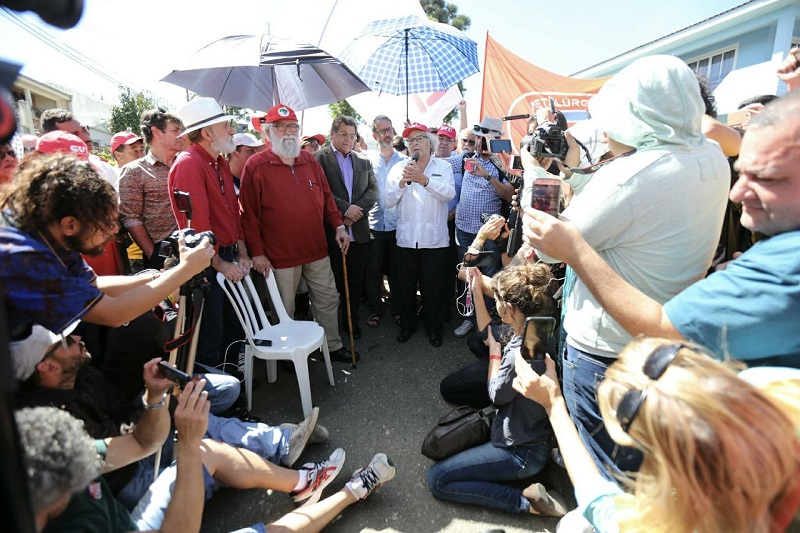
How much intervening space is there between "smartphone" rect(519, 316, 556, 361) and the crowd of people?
1.9 inches

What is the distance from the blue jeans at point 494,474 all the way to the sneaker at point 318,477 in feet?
1.85

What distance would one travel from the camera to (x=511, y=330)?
2420 mm

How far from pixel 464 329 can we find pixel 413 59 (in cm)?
363

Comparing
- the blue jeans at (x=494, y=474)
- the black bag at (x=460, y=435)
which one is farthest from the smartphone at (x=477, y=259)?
the blue jeans at (x=494, y=474)

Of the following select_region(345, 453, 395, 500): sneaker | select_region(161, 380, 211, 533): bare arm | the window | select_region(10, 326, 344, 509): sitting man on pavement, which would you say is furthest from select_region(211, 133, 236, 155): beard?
the window

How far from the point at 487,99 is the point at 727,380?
252 inches

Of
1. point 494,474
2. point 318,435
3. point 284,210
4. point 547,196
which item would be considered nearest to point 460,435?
point 494,474

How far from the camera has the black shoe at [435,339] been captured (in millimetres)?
4027

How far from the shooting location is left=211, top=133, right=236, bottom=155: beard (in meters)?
3.12

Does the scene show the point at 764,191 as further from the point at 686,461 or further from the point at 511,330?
the point at 511,330

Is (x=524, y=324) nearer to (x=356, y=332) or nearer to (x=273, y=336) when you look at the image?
(x=273, y=336)

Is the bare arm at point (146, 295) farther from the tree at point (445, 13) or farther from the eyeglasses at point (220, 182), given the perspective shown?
the tree at point (445, 13)

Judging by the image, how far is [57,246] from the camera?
56.8 inches

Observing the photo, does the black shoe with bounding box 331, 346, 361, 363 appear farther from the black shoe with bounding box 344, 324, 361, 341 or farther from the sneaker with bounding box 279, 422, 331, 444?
the sneaker with bounding box 279, 422, 331, 444
